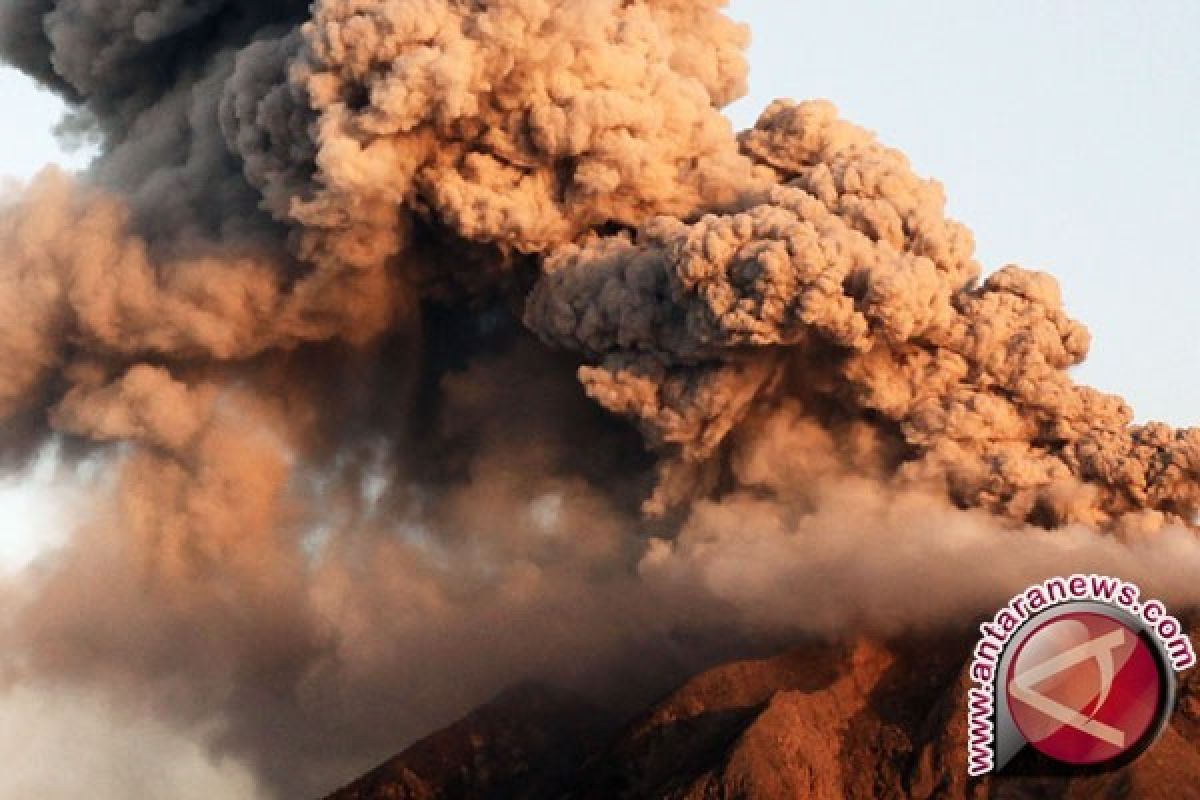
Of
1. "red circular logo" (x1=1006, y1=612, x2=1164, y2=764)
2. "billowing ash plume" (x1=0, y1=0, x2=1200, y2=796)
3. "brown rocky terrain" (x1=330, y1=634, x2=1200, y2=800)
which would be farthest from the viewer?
"billowing ash plume" (x1=0, y1=0, x2=1200, y2=796)

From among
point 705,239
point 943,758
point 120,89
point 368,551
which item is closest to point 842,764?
point 943,758

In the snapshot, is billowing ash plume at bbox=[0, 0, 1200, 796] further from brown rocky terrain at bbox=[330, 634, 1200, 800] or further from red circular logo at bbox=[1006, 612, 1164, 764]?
red circular logo at bbox=[1006, 612, 1164, 764]

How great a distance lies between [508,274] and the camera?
153ft

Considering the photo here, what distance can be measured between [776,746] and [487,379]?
11.9 m

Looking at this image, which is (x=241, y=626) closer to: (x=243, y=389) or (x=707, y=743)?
(x=243, y=389)

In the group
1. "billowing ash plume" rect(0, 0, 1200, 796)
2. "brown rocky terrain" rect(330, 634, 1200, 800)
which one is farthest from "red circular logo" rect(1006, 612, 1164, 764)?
"billowing ash plume" rect(0, 0, 1200, 796)

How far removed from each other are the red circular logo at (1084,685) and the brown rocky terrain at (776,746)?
1004mm

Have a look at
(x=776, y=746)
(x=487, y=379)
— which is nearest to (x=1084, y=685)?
(x=776, y=746)

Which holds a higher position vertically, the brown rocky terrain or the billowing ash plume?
the billowing ash plume

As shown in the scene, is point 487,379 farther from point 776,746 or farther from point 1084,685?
point 1084,685

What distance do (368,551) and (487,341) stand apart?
18.3ft

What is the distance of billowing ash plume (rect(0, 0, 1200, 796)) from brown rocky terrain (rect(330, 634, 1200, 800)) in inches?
38.2

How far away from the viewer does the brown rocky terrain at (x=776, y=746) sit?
39844 mm

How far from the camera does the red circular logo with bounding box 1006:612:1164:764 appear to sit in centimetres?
3716
